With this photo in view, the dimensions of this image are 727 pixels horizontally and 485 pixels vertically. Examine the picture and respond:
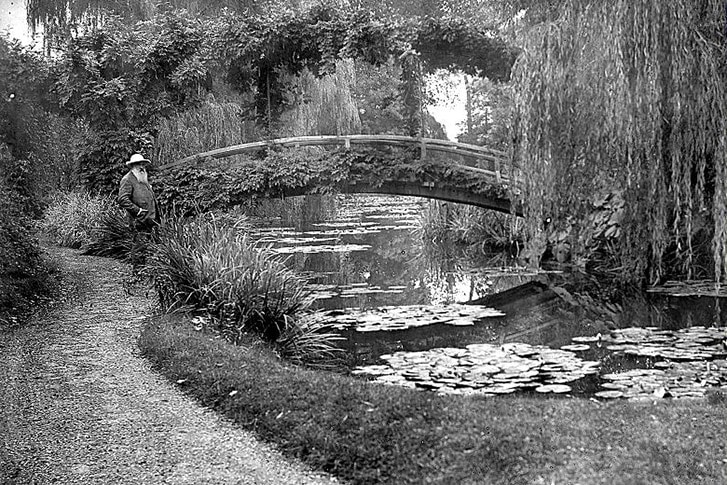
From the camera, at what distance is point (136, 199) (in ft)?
39.6

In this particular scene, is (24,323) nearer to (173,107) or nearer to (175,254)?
(175,254)

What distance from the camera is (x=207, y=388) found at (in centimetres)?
619

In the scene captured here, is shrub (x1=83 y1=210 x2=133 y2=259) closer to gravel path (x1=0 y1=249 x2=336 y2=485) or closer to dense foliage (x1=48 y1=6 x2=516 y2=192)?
dense foliage (x1=48 y1=6 x2=516 y2=192)

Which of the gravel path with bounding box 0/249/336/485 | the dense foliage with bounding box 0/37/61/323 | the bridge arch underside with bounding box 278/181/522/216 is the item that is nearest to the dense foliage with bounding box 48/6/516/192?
the dense foliage with bounding box 0/37/61/323

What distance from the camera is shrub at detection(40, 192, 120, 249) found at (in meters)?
15.2

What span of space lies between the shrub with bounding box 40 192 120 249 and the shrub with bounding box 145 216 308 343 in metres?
5.46

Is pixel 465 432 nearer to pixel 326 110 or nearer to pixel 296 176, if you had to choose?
pixel 296 176

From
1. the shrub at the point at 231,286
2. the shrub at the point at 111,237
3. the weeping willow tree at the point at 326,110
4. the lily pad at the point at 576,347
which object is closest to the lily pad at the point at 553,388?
the lily pad at the point at 576,347

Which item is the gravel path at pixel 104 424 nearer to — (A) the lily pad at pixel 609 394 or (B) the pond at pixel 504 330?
(B) the pond at pixel 504 330

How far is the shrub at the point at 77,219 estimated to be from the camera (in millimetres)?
15234

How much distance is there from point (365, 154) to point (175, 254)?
7.47m

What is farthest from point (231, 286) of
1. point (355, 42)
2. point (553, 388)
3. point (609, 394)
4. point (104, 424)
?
point (355, 42)

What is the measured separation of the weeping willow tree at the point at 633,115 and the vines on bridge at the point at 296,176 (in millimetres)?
5120

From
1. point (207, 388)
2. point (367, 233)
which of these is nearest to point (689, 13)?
point (207, 388)
